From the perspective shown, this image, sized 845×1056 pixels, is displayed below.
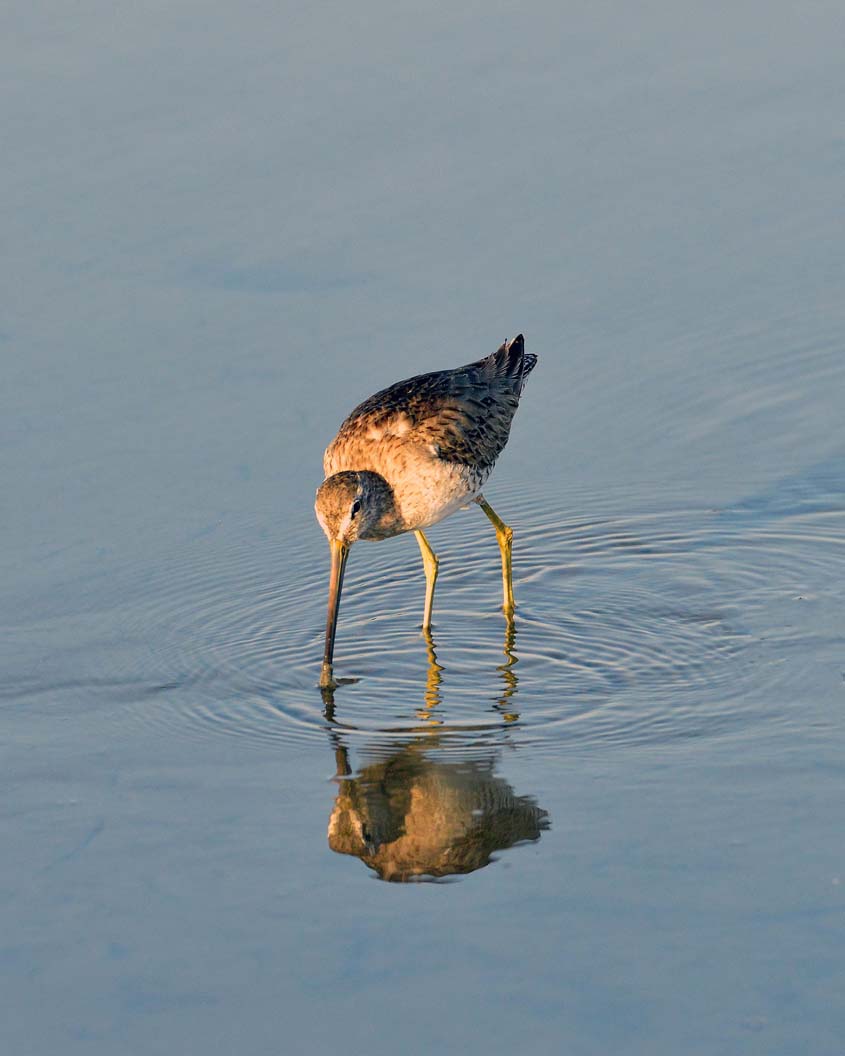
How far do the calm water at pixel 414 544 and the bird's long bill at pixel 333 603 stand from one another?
11 cm

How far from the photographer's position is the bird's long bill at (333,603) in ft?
25.2

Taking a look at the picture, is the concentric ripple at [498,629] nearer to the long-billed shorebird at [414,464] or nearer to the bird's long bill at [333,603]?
the bird's long bill at [333,603]

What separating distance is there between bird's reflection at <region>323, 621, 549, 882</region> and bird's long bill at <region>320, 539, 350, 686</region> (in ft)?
1.65

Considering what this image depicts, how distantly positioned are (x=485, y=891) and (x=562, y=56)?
8.97m

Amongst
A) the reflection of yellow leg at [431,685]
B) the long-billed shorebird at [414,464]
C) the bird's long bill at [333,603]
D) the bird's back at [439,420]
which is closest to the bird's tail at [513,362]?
the bird's back at [439,420]

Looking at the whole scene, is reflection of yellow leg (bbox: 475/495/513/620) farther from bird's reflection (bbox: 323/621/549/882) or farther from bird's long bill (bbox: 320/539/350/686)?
bird's reflection (bbox: 323/621/549/882)

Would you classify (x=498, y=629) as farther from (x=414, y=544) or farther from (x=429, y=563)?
(x=414, y=544)

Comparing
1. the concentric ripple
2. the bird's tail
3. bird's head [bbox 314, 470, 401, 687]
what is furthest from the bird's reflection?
the bird's tail

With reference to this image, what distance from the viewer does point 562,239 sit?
11.2 m

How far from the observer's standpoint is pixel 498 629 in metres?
8.30

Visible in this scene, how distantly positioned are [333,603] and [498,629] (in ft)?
2.94

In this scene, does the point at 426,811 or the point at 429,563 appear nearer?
the point at 426,811

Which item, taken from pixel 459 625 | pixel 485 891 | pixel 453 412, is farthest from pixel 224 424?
pixel 485 891

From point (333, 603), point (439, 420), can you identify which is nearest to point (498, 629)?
point (333, 603)
